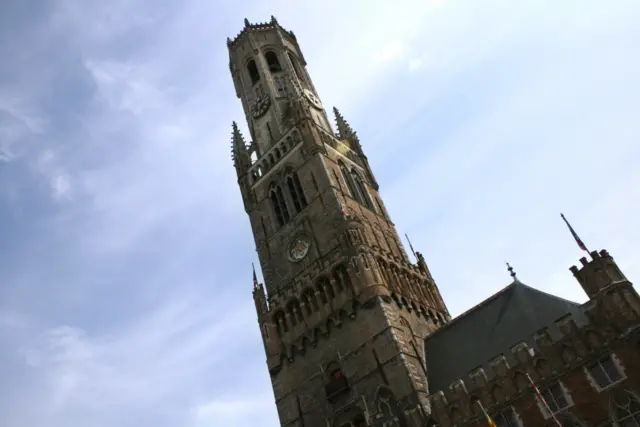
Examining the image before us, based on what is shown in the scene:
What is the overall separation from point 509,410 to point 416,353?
8.25 m

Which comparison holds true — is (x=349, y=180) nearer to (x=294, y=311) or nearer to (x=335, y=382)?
(x=294, y=311)

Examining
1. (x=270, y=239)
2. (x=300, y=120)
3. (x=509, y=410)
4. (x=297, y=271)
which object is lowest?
(x=509, y=410)

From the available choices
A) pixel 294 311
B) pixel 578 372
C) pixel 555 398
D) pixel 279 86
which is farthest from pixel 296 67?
pixel 555 398

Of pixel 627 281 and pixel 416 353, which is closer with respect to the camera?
pixel 627 281

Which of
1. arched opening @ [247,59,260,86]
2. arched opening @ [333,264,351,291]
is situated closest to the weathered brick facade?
arched opening @ [333,264,351,291]

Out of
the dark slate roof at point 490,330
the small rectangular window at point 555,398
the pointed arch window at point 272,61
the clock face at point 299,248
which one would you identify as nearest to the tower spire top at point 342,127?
the pointed arch window at point 272,61

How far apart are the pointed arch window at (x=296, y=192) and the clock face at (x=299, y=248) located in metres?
3.13

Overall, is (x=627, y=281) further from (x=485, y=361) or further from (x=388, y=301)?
(x=388, y=301)

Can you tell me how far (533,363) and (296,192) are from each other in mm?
25586

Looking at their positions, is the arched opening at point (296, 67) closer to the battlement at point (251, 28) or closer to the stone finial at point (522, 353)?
the battlement at point (251, 28)

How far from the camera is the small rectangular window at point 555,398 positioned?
28.2m

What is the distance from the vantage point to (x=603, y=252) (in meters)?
30.1

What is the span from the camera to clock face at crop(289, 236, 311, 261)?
44.8 meters

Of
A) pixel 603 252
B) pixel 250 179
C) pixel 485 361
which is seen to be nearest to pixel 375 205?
pixel 250 179
